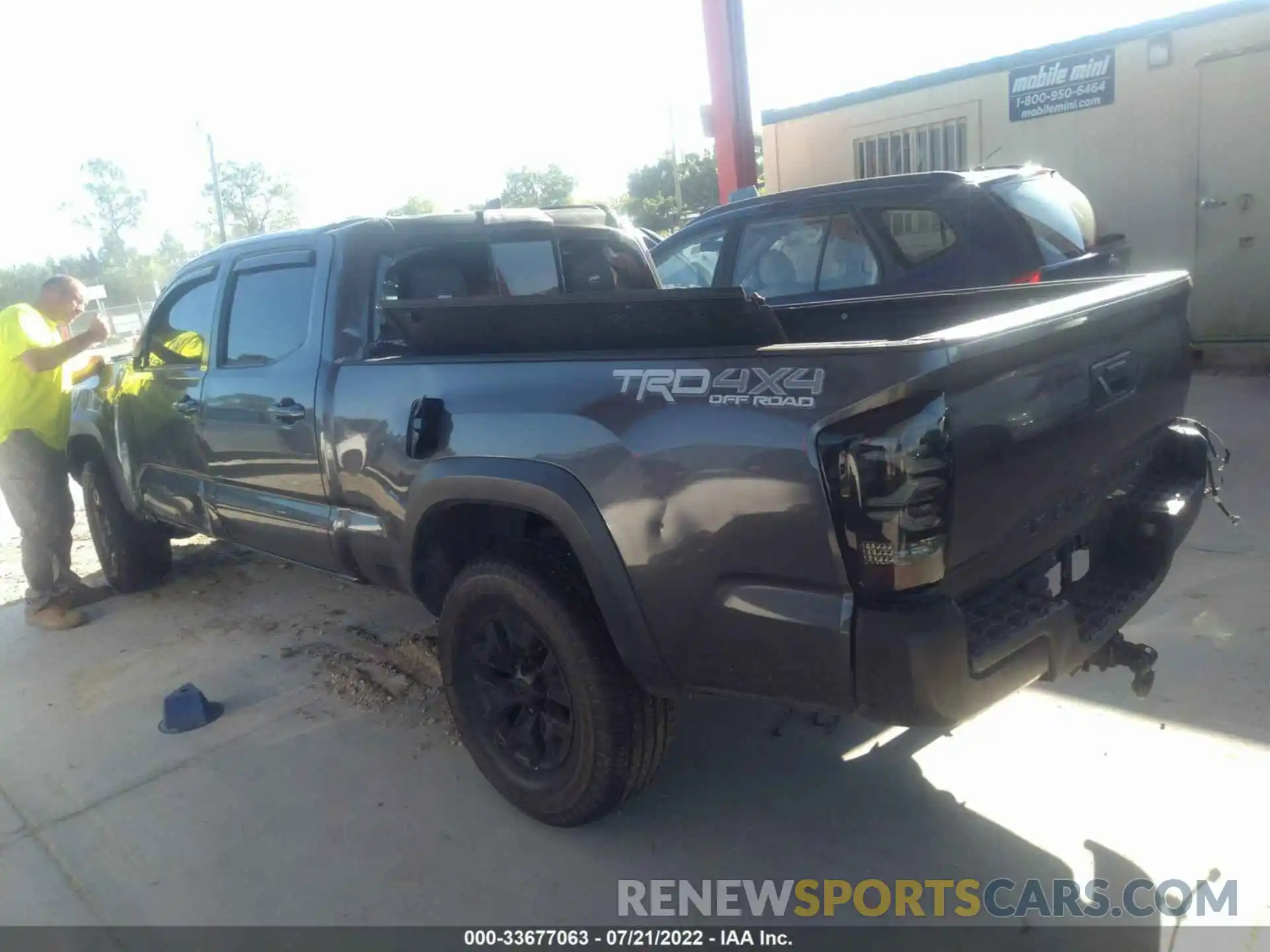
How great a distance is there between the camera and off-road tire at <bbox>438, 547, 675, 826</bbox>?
2.79 meters

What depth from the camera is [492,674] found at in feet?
10.4

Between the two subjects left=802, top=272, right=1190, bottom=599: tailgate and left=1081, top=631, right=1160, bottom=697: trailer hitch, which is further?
left=1081, top=631, right=1160, bottom=697: trailer hitch

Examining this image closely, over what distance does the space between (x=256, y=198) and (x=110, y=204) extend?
42.9 feet

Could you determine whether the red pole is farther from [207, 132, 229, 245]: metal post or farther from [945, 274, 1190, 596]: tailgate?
[207, 132, 229, 245]: metal post

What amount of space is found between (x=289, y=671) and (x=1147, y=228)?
8.76 metres

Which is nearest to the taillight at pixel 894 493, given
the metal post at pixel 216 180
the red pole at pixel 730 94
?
the red pole at pixel 730 94

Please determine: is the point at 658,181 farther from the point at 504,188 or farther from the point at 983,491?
the point at 983,491

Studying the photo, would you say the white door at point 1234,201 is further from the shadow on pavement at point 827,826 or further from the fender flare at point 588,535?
the fender flare at point 588,535

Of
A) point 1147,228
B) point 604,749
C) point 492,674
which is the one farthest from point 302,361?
point 1147,228

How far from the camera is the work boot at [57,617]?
211 inches

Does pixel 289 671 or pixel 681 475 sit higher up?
pixel 681 475

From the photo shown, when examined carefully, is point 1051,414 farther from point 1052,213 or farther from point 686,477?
point 1052,213

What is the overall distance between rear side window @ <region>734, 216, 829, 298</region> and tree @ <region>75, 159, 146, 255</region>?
58.2 m

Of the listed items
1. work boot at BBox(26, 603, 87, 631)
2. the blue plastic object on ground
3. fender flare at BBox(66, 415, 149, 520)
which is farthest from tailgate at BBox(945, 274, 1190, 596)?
work boot at BBox(26, 603, 87, 631)
